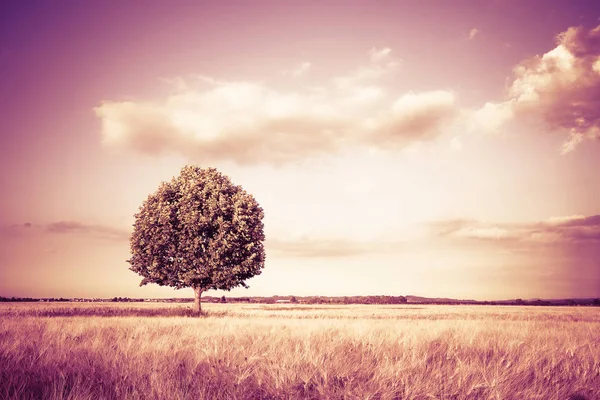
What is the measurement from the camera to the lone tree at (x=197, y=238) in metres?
31.3

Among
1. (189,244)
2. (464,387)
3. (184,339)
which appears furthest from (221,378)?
(189,244)

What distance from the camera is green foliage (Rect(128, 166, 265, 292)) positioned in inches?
1231

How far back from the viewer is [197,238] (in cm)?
3131

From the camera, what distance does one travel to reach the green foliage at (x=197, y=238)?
31.3m

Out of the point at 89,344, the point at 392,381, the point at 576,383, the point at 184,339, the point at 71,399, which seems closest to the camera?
the point at 71,399

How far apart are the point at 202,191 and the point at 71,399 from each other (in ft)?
93.6

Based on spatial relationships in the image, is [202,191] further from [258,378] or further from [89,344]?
[258,378]

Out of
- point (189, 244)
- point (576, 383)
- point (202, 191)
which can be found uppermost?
point (202, 191)

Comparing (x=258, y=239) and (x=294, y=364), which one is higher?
(x=258, y=239)

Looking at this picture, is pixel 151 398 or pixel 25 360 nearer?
pixel 151 398

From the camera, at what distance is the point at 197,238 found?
3131cm

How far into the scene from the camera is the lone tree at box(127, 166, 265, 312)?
31266mm

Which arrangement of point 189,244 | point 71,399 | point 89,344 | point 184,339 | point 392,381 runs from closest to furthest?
1. point 71,399
2. point 392,381
3. point 89,344
4. point 184,339
5. point 189,244

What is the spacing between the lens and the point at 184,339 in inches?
420
